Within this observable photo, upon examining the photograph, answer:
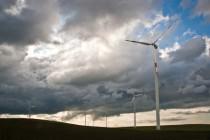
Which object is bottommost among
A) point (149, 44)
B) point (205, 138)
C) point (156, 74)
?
point (205, 138)

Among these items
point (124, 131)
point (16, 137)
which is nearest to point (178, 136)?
point (124, 131)

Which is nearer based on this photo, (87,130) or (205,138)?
(87,130)

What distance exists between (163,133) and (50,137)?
1385cm

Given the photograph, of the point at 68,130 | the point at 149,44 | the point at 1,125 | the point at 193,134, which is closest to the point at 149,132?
the point at 193,134

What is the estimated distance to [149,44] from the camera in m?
61.7

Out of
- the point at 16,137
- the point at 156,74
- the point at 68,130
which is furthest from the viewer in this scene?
the point at 156,74

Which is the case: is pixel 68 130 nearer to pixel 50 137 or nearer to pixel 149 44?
pixel 50 137

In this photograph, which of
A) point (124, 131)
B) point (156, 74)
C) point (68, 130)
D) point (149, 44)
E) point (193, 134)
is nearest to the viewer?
point (68, 130)

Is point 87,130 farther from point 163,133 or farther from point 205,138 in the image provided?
point 205,138

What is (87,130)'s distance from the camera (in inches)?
1646

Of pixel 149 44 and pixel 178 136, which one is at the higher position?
pixel 149 44

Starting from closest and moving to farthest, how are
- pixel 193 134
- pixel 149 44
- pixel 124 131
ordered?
pixel 124 131, pixel 193 134, pixel 149 44

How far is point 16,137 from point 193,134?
21.3 metres

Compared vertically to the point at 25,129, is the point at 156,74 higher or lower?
higher
